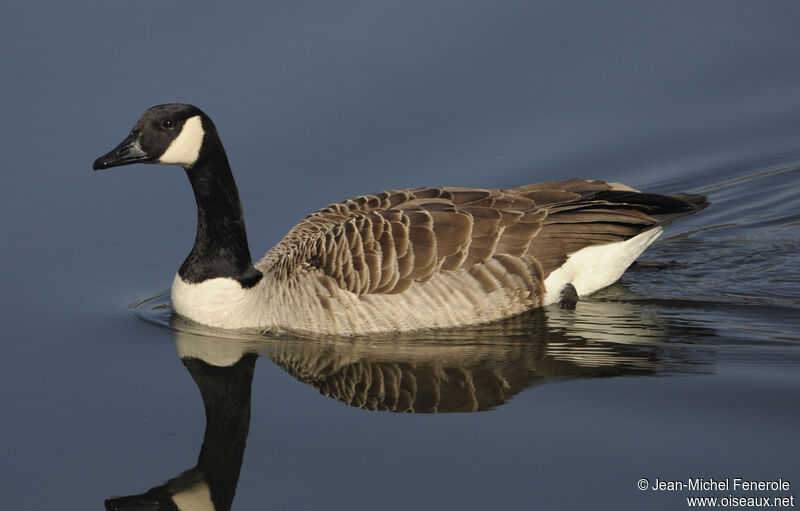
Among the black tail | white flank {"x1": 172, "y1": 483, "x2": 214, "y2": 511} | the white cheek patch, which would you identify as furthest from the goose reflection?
the white cheek patch

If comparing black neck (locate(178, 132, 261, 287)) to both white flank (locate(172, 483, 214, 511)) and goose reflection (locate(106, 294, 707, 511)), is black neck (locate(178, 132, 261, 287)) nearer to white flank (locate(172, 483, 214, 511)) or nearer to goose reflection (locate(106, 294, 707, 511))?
goose reflection (locate(106, 294, 707, 511))

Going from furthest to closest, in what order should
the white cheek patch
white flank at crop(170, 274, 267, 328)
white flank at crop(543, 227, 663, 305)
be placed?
1. white flank at crop(543, 227, 663, 305)
2. white flank at crop(170, 274, 267, 328)
3. the white cheek patch

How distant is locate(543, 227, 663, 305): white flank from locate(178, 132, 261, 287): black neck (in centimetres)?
281

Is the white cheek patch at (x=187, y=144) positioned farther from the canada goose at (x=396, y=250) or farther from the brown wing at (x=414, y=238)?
the brown wing at (x=414, y=238)

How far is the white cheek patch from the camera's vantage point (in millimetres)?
9789

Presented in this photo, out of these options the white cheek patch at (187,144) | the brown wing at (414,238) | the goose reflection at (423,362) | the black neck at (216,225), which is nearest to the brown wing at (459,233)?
the brown wing at (414,238)

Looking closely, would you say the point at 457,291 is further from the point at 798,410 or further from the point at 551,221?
the point at 798,410

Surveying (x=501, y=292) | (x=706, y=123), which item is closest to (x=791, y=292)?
(x=501, y=292)

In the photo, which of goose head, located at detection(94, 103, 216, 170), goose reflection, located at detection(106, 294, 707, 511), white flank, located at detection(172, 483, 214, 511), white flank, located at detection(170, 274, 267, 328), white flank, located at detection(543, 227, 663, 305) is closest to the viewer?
white flank, located at detection(172, 483, 214, 511)

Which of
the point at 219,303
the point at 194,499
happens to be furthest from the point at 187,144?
the point at 194,499

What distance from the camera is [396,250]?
32.1ft

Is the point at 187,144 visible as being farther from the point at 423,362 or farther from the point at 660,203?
the point at 660,203

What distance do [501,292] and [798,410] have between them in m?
2.95

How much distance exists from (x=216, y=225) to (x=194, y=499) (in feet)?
10.4
